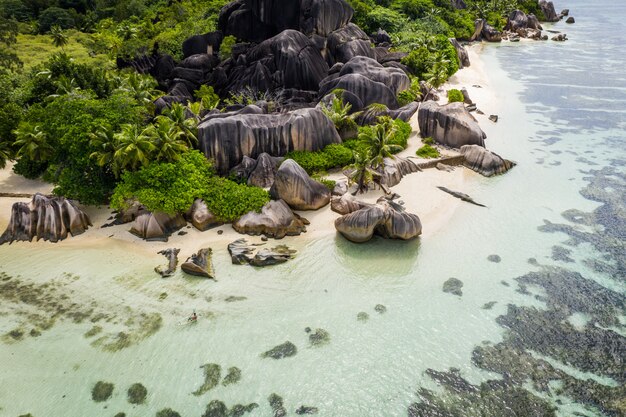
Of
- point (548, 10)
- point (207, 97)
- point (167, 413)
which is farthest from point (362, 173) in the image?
point (548, 10)

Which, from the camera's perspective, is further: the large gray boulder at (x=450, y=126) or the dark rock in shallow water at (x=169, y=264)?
the large gray boulder at (x=450, y=126)

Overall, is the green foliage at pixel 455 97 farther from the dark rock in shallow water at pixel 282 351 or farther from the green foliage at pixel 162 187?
the dark rock in shallow water at pixel 282 351

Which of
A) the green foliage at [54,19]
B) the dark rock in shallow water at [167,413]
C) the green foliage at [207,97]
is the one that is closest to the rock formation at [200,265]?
the dark rock in shallow water at [167,413]

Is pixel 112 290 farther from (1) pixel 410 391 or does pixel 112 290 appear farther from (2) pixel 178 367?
(1) pixel 410 391

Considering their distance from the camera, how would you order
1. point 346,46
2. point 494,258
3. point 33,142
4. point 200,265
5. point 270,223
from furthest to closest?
point 346,46 < point 33,142 < point 270,223 < point 494,258 < point 200,265

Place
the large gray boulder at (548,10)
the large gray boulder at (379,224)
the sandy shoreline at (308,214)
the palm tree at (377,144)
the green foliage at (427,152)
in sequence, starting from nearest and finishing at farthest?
the large gray boulder at (379,224)
the sandy shoreline at (308,214)
the palm tree at (377,144)
the green foliage at (427,152)
the large gray boulder at (548,10)

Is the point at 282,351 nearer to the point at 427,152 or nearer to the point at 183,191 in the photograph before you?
the point at 183,191

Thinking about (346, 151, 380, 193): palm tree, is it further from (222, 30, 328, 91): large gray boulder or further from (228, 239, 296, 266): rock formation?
(222, 30, 328, 91): large gray boulder
